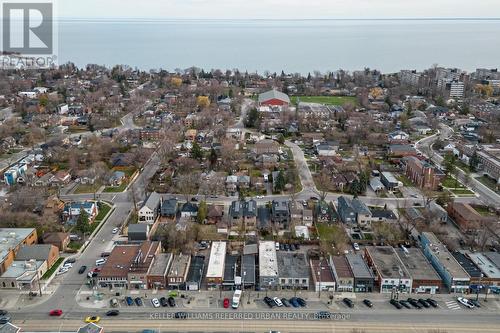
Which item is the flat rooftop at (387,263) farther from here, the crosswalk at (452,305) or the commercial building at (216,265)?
the commercial building at (216,265)

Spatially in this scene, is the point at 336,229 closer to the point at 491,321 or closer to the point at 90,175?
the point at 491,321

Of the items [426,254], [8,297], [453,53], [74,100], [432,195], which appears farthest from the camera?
[453,53]

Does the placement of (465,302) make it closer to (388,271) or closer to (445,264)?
(445,264)

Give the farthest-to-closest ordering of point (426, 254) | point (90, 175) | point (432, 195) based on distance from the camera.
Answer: point (90, 175)
point (432, 195)
point (426, 254)

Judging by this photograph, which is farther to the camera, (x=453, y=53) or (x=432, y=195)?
(x=453, y=53)

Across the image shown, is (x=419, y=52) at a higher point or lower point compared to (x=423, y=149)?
higher

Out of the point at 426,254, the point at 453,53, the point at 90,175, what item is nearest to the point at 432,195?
the point at 426,254

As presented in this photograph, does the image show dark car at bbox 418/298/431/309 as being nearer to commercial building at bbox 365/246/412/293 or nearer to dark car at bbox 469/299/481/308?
commercial building at bbox 365/246/412/293
